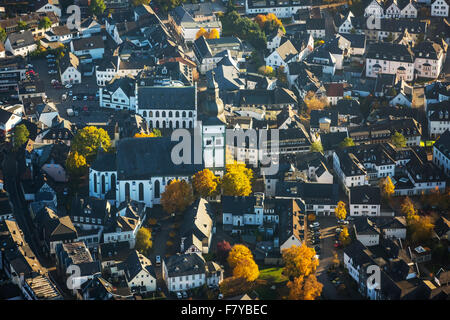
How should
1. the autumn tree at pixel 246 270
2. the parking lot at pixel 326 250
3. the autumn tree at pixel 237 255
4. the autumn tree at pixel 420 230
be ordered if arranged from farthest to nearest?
the autumn tree at pixel 420 230
the autumn tree at pixel 237 255
the parking lot at pixel 326 250
the autumn tree at pixel 246 270

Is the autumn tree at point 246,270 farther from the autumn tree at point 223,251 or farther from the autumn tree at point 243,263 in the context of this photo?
the autumn tree at point 223,251

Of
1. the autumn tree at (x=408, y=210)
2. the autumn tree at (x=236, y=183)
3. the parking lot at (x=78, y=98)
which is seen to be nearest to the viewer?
the autumn tree at (x=408, y=210)

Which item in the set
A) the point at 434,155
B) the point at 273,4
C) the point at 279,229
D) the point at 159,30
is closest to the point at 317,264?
the point at 279,229

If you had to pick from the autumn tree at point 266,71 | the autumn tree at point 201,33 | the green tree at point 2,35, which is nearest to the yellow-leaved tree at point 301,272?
the autumn tree at point 266,71

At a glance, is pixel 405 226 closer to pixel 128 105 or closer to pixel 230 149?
pixel 230 149

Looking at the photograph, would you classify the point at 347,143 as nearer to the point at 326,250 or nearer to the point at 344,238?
the point at 344,238

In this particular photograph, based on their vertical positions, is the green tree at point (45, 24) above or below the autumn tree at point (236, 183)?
above
